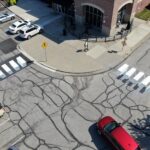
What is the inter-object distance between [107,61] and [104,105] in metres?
6.95

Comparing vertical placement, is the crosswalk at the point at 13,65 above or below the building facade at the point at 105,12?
below

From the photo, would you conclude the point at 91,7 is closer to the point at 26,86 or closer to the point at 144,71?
the point at 144,71

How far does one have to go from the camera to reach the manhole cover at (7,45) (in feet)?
101

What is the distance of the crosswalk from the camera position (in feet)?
89.7

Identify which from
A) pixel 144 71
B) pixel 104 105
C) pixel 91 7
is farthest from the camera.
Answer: pixel 91 7

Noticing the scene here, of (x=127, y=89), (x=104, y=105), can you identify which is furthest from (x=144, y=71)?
(x=104, y=105)

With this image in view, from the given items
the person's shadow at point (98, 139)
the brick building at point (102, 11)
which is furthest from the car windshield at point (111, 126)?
the brick building at point (102, 11)

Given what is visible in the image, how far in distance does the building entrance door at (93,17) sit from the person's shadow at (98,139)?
16.7 metres

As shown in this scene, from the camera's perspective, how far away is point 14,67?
2809cm

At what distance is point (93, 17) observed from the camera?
110 feet

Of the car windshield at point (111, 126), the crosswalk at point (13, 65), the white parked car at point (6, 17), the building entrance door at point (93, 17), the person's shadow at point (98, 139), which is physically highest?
the building entrance door at point (93, 17)

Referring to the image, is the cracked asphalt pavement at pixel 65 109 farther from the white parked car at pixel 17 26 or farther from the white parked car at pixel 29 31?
the white parked car at pixel 17 26

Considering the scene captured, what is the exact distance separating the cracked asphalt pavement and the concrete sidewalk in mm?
1250

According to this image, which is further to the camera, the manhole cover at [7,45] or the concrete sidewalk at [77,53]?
the manhole cover at [7,45]
